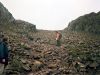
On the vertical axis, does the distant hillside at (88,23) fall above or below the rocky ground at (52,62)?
above

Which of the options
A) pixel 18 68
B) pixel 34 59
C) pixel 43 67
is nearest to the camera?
pixel 18 68

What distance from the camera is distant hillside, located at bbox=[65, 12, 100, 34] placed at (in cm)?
3658

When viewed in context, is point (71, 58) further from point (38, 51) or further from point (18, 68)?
point (18, 68)

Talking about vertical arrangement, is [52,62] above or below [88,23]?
below

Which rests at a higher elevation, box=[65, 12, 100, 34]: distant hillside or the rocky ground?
box=[65, 12, 100, 34]: distant hillside

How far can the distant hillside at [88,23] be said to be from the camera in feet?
120

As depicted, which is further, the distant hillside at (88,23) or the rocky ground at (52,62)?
the distant hillside at (88,23)

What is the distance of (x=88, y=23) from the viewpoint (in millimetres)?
38594

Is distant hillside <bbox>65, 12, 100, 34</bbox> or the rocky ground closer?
the rocky ground

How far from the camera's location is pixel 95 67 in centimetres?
1634

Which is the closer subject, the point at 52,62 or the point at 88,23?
the point at 52,62

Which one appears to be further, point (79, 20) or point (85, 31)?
point (79, 20)

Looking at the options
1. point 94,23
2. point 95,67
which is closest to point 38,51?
point 95,67

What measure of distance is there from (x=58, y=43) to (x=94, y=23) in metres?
15.1
